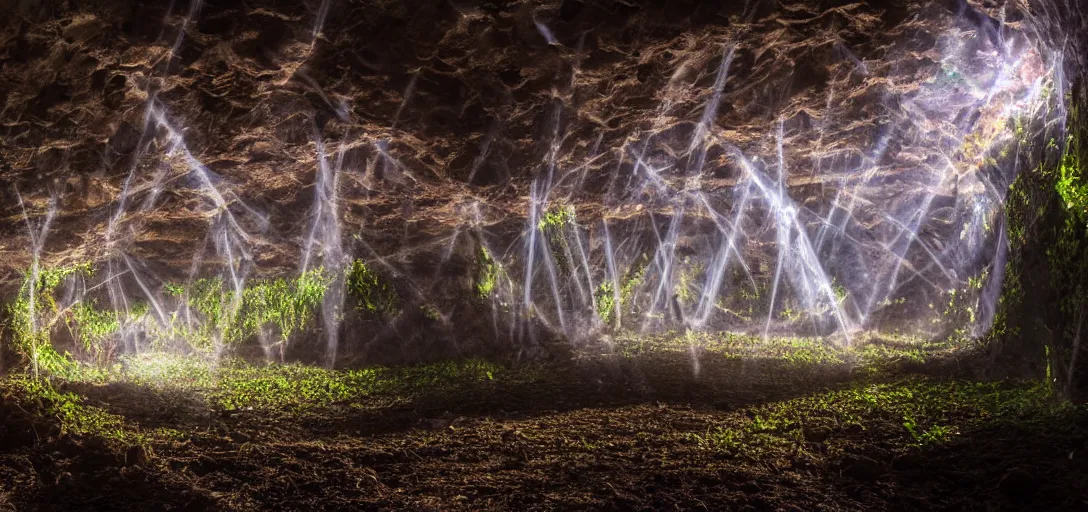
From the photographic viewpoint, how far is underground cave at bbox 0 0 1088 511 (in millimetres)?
4504

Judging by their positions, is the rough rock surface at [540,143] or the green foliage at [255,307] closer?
the rough rock surface at [540,143]

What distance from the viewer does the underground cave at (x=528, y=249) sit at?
4.50 meters

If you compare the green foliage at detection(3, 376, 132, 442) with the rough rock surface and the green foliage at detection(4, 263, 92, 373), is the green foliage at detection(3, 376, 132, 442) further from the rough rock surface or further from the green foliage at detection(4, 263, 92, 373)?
the rough rock surface

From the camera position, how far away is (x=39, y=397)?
19.8ft

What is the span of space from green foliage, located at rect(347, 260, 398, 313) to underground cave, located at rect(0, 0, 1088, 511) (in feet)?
0.17

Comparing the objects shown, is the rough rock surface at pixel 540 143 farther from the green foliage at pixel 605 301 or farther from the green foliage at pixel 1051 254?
the green foliage at pixel 1051 254

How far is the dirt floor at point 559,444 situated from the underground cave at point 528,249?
0.04m

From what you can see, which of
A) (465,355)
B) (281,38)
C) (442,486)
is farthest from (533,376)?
(281,38)

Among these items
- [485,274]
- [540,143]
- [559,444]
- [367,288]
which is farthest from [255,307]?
[559,444]

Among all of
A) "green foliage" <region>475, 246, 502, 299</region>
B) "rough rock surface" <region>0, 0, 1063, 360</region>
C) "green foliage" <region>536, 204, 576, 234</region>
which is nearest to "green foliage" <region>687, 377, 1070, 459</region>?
"rough rock surface" <region>0, 0, 1063, 360</region>

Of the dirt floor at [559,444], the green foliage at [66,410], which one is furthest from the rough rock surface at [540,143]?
the dirt floor at [559,444]

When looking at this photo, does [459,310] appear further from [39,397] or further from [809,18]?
[809,18]

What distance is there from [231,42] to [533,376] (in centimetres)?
520

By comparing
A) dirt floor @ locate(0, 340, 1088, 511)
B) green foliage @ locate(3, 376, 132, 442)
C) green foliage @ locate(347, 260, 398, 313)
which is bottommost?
green foliage @ locate(3, 376, 132, 442)
